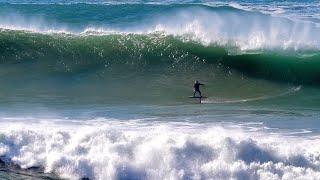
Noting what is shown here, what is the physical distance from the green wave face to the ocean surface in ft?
0.14

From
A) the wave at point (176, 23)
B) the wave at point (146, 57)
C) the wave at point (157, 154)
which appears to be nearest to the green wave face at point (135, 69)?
the wave at point (146, 57)

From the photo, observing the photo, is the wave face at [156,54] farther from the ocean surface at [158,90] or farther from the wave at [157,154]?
the wave at [157,154]

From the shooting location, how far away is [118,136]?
41.1 ft

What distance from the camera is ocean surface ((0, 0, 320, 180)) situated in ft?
38.6

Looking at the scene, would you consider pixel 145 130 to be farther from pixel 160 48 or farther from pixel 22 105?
pixel 160 48

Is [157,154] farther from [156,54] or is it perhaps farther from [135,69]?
[156,54]

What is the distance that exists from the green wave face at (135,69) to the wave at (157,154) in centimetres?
492

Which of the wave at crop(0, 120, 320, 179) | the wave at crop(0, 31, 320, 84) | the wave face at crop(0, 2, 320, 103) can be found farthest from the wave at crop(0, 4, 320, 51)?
the wave at crop(0, 120, 320, 179)

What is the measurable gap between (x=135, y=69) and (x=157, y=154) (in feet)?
30.7

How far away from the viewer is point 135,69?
69.0 feet

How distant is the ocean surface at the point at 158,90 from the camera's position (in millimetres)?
11773

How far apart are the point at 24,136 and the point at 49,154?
3.03ft

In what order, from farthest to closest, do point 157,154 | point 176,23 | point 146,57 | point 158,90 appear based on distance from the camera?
point 176,23 < point 146,57 < point 158,90 < point 157,154

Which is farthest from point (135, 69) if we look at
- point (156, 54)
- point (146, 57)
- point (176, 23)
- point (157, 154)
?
point (157, 154)
